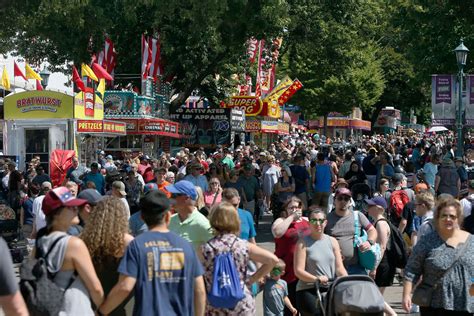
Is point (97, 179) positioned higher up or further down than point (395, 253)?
higher up

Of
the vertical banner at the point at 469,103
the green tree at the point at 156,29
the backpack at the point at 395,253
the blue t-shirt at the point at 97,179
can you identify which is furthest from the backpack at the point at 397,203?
the vertical banner at the point at 469,103

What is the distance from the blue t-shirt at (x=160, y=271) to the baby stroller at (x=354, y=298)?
172 centimetres

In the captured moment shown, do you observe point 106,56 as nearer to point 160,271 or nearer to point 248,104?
Answer: point 248,104

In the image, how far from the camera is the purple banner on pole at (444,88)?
95.1 ft

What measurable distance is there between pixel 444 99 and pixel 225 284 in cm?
2256

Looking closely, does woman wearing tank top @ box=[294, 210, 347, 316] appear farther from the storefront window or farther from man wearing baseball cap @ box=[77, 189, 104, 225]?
the storefront window

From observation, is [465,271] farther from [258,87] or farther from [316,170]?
[258,87]

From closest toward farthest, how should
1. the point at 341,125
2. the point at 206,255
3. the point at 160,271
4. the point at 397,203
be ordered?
→ the point at 160,271, the point at 206,255, the point at 397,203, the point at 341,125

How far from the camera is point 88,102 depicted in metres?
29.5

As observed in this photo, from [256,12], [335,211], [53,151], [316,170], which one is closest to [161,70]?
[256,12]

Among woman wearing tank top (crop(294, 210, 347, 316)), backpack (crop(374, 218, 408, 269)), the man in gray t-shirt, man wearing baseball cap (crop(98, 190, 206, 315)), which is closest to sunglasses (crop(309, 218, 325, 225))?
woman wearing tank top (crop(294, 210, 347, 316))

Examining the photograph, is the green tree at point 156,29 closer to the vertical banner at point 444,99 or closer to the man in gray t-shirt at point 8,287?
the vertical banner at point 444,99

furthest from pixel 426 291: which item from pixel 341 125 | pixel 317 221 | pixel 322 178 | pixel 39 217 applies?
pixel 341 125

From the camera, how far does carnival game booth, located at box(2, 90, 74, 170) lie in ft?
91.4
